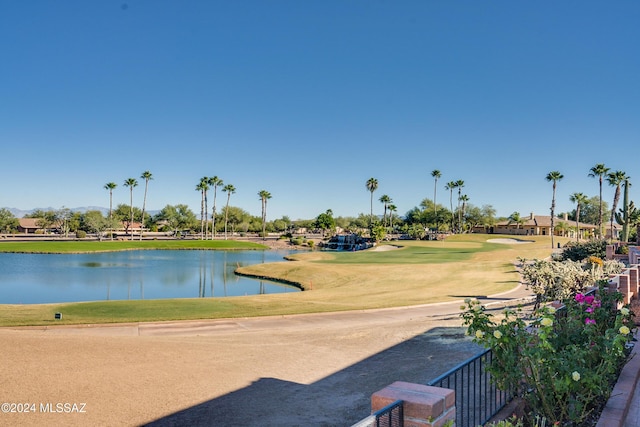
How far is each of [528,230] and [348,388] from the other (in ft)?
424

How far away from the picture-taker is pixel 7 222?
470 ft

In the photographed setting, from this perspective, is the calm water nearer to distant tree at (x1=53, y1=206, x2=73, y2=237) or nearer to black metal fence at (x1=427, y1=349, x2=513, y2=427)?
black metal fence at (x1=427, y1=349, x2=513, y2=427)

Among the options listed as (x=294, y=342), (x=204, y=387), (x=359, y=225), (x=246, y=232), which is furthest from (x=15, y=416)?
(x=359, y=225)

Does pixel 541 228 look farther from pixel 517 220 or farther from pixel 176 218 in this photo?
pixel 176 218

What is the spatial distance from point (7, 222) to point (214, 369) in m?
158

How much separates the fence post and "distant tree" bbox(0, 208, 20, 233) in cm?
16217

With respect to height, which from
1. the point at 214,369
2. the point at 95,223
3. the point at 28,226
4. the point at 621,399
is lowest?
the point at 214,369

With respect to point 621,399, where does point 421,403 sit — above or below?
above

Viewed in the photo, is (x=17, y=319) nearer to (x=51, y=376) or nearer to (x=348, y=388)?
(x=51, y=376)

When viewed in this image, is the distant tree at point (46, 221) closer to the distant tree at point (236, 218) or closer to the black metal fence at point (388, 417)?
the distant tree at point (236, 218)

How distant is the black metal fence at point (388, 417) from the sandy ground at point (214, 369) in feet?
14.0

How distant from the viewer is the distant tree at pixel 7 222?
14112 cm

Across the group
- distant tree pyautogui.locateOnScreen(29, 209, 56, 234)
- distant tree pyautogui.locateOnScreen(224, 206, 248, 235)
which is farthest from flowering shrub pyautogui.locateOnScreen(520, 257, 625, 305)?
distant tree pyautogui.locateOnScreen(29, 209, 56, 234)

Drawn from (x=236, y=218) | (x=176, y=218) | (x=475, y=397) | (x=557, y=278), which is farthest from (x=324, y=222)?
(x=475, y=397)
